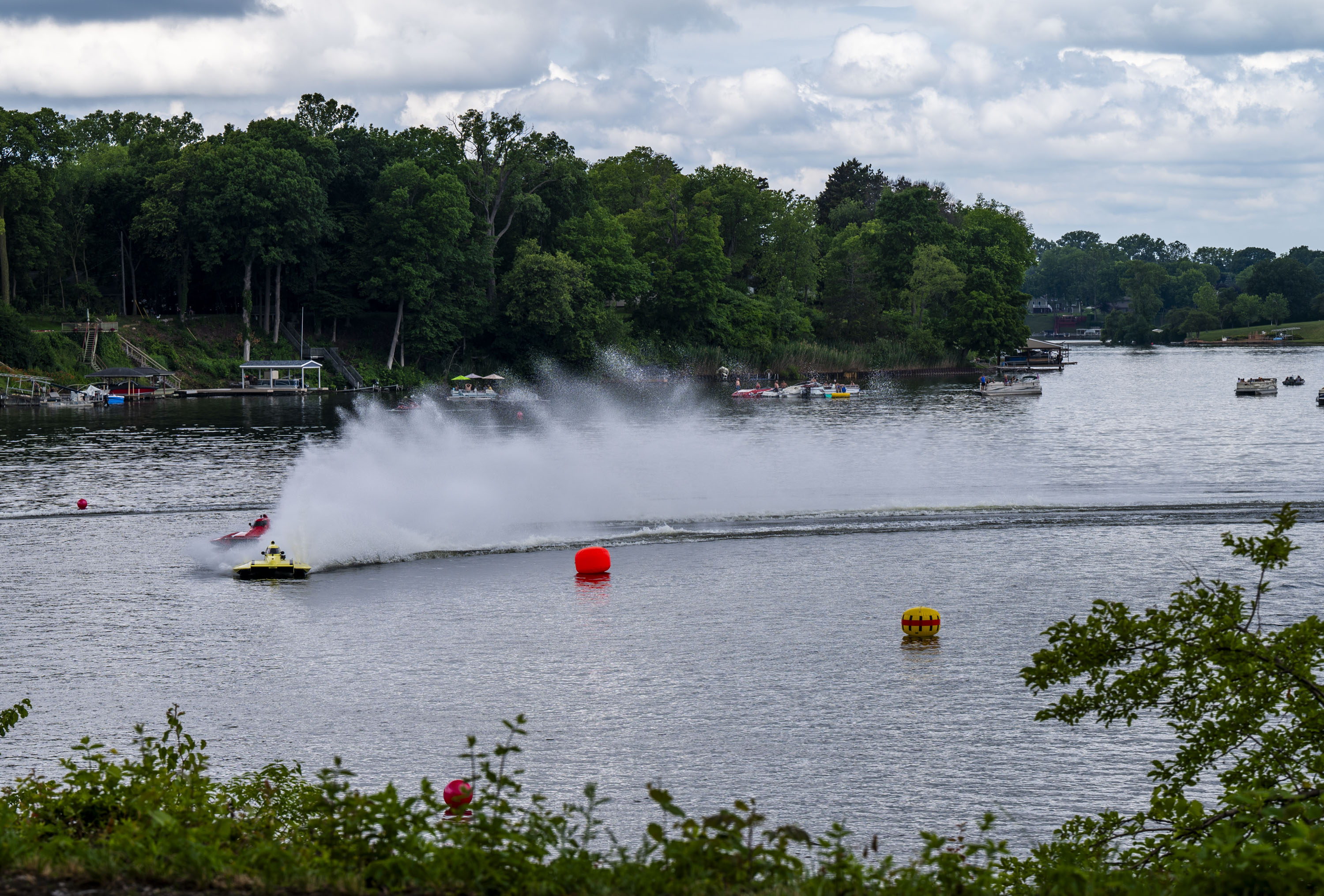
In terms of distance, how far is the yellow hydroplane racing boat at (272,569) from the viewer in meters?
40.7

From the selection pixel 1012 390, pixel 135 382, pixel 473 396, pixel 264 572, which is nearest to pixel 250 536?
pixel 264 572

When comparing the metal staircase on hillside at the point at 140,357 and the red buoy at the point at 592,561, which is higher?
the metal staircase on hillside at the point at 140,357

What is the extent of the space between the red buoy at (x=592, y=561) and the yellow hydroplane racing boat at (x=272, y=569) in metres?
9.36

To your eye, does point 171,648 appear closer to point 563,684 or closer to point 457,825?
point 563,684

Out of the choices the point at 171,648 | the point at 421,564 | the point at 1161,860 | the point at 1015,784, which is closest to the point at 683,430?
the point at 421,564

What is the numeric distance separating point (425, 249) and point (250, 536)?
97358 mm

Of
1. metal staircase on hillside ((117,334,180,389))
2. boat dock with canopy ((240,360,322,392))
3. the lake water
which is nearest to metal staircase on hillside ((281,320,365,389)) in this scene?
boat dock with canopy ((240,360,322,392))

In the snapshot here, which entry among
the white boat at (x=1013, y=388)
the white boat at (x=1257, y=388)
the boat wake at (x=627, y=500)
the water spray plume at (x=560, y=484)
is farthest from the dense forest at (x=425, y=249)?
the boat wake at (x=627, y=500)

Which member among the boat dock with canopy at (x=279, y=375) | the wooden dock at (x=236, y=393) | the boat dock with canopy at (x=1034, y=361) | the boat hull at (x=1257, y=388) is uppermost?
the boat dock with canopy at (x=1034, y=361)

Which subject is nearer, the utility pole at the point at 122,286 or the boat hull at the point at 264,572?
the boat hull at the point at 264,572

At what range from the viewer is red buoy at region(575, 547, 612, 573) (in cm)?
4125

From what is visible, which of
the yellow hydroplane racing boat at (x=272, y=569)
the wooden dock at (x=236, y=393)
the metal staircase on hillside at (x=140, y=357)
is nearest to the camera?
the yellow hydroplane racing boat at (x=272, y=569)

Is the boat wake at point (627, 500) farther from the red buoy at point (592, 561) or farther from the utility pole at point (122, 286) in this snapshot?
the utility pole at point (122, 286)

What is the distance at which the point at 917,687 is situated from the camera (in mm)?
28141
